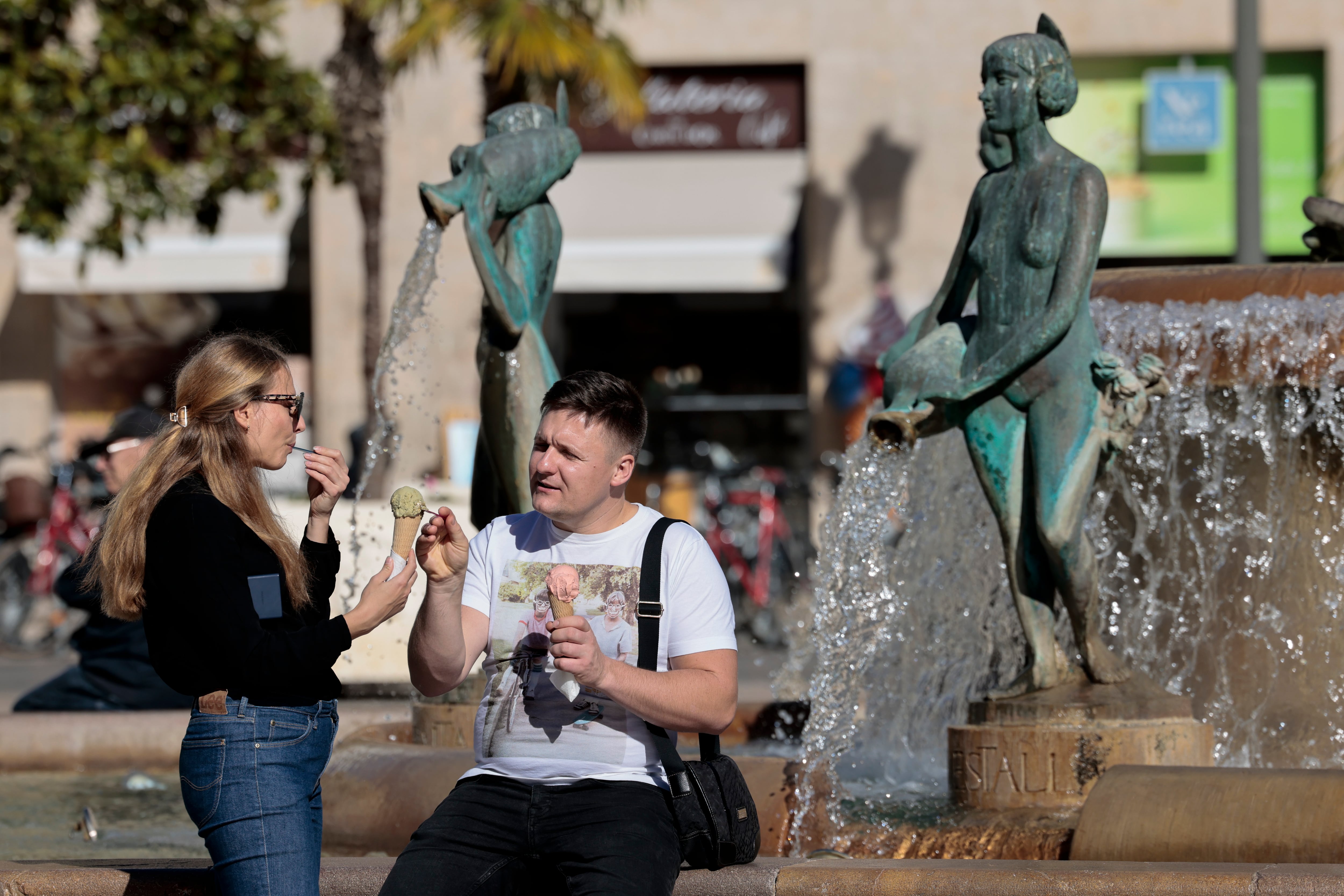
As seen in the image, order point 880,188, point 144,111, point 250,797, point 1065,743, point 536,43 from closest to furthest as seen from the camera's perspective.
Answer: point 250,797
point 1065,743
point 536,43
point 144,111
point 880,188

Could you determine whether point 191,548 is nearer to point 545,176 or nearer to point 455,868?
point 455,868

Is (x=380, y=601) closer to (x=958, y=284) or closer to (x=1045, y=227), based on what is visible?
(x=1045, y=227)

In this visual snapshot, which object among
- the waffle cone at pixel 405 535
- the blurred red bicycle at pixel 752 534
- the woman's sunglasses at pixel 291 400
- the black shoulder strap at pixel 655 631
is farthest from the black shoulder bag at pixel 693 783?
the blurred red bicycle at pixel 752 534

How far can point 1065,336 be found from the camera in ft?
16.0

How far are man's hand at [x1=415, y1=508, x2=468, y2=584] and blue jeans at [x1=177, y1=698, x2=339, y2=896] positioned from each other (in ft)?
1.13

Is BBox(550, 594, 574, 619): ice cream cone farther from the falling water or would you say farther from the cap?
the cap

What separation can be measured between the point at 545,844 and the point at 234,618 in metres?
0.68

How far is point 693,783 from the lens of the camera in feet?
10.4

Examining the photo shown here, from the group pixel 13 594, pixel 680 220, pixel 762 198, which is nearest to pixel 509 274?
pixel 13 594

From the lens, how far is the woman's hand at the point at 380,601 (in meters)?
3.00

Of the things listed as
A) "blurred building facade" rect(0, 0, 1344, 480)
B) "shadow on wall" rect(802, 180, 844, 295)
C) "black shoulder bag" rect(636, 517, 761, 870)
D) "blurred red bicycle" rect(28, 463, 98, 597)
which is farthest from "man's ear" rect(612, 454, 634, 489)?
"shadow on wall" rect(802, 180, 844, 295)

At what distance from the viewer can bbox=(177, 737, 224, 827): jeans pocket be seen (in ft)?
9.77

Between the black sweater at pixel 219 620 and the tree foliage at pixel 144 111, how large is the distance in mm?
10837

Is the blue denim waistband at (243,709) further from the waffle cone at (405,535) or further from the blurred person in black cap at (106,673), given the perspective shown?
the blurred person in black cap at (106,673)
